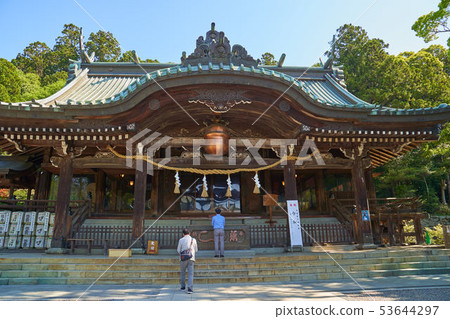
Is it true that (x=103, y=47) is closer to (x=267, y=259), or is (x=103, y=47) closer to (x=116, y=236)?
(x=116, y=236)

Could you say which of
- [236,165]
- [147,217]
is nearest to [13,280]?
[147,217]

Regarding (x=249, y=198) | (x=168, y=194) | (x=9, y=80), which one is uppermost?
(x=9, y=80)

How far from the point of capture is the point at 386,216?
1160cm

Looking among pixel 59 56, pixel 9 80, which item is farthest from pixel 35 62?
pixel 9 80

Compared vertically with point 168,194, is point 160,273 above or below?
below

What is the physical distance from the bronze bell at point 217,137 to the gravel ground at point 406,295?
22.4 feet

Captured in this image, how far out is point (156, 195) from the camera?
14703 mm

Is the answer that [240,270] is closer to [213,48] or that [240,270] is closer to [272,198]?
[272,198]

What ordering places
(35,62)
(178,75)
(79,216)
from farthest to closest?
1. (35,62)
2. (79,216)
3. (178,75)

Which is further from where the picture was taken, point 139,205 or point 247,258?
point 139,205

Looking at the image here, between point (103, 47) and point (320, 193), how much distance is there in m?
41.0

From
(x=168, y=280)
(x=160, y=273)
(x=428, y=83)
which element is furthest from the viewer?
(x=428, y=83)

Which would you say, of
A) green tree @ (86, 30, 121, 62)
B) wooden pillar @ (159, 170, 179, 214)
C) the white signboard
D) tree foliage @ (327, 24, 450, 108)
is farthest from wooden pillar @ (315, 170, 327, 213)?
green tree @ (86, 30, 121, 62)

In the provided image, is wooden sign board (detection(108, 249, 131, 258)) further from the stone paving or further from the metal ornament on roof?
the metal ornament on roof
